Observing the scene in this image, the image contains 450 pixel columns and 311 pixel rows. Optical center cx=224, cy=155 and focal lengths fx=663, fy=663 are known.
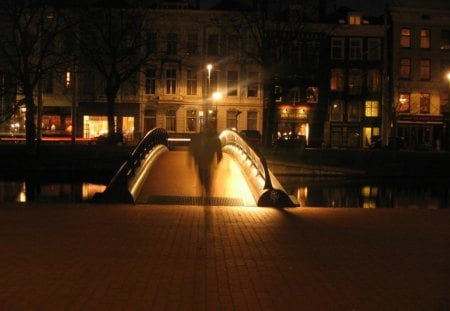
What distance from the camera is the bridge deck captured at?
19.1 m

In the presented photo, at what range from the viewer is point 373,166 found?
118 ft

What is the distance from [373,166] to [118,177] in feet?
70.4

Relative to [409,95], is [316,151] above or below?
below

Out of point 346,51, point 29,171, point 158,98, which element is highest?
point 346,51

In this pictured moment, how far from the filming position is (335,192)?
27.1 meters

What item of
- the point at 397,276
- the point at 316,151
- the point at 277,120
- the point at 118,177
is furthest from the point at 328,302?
the point at 277,120

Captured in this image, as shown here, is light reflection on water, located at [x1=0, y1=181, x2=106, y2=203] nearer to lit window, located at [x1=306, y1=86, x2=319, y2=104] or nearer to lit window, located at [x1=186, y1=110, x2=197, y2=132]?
lit window, located at [x1=186, y1=110, x2=197, y2=132]

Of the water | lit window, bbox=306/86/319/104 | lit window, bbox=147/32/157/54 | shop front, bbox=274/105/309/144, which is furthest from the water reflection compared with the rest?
lit window, bbox=306/86/319/104

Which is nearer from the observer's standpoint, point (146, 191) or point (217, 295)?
point (217, 295)

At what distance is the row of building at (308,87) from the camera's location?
203ft

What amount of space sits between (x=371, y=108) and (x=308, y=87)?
6909 mm

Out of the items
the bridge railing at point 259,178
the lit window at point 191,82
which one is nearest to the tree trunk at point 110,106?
the bridge railing at point 259,178

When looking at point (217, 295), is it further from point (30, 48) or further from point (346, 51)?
point (346, 51)

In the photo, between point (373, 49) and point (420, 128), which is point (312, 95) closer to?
point (373, 49)
